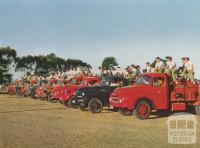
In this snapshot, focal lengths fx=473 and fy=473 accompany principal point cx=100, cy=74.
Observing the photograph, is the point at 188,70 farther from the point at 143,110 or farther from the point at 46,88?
the point at 46,88

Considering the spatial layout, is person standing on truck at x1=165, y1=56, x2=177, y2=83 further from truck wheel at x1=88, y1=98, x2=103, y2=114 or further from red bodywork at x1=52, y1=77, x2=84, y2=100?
red bodywork at x1=52, y1=77, x2=84, y2=100

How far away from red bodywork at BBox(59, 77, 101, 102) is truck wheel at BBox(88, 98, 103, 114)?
3353 millimetres

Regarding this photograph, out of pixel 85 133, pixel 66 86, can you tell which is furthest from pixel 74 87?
pixel 85 133

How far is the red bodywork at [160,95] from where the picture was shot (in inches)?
794

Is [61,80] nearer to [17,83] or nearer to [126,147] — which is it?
[126,147]

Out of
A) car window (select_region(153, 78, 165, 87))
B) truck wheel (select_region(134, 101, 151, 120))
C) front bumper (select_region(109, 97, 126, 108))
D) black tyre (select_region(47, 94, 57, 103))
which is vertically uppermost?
car window (select_region(153, 78, 165, 87))

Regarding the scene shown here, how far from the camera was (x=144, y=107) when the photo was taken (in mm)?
20203

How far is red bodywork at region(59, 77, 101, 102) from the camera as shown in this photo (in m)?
27.4

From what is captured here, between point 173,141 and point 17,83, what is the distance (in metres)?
47.1

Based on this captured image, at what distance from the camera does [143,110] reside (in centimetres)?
2016

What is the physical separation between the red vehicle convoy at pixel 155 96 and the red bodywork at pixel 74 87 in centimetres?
619

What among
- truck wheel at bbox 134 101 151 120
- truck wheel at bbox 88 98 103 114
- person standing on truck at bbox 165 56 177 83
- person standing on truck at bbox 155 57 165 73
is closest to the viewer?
truck wheel at bbox 134 101 151 120

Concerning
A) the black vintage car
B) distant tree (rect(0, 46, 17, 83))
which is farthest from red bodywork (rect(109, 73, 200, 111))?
distant tree (rect(0, 46, 17, 83))

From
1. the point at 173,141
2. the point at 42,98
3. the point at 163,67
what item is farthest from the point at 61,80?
the point at 173,141
